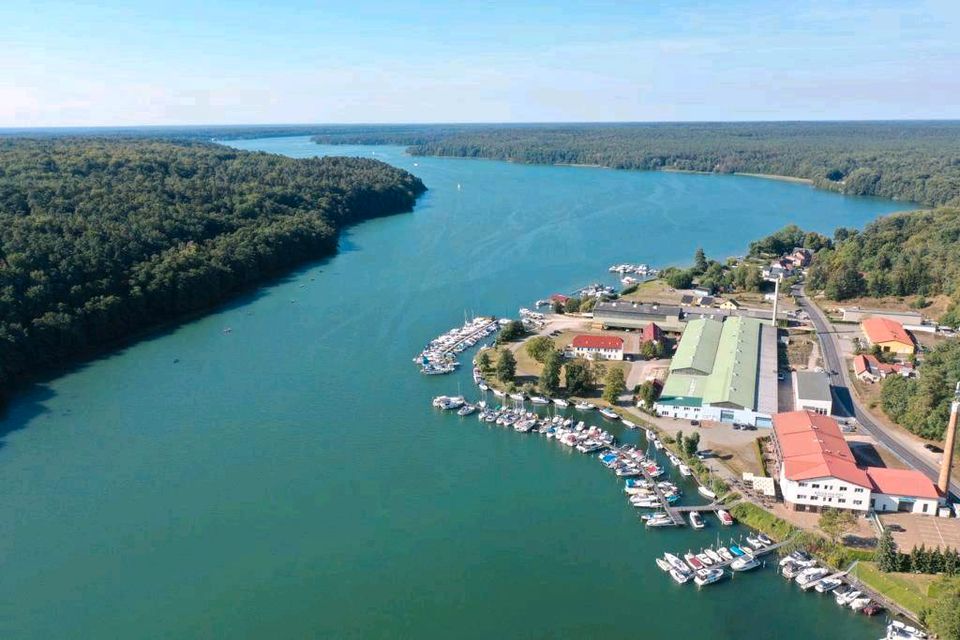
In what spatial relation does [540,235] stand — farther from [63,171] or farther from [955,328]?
[63,171]

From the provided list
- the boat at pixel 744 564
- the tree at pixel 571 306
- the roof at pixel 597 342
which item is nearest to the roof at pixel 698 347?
the roof at pixel 597 342

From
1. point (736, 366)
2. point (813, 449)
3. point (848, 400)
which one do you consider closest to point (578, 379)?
point (736, 366)

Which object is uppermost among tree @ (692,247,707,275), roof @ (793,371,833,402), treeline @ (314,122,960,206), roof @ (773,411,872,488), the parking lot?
treeline @ (314,122,960,206)

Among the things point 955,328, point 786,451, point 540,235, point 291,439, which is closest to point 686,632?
point 786,451

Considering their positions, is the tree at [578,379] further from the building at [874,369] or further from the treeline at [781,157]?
the treeline at [781,157]

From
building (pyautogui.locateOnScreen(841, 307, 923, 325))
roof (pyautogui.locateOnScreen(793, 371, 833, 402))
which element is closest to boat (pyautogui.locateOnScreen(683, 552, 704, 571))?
roof (pyautogui.locateOnScreen(793, 371, 833, 402))

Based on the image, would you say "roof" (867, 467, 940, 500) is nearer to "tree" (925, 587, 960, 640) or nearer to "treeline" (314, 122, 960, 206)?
"tree" (925, 587, 960, 640)
